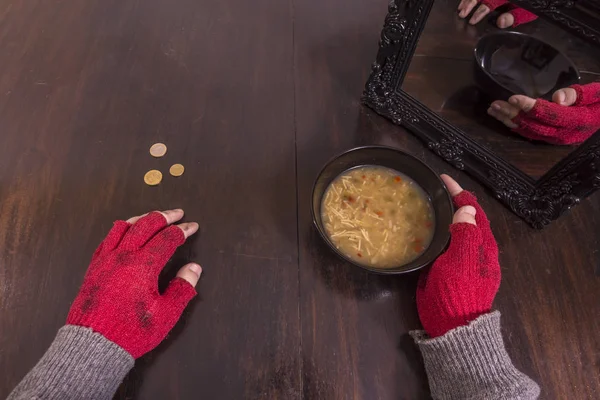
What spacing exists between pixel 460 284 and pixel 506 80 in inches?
14.9

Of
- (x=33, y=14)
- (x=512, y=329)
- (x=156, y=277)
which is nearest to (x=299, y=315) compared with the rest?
(x=156, y=277)

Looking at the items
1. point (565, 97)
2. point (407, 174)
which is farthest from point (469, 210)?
point (565, 97)

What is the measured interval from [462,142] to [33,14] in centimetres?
110

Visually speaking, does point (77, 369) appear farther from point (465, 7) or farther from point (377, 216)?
point (465, 7)

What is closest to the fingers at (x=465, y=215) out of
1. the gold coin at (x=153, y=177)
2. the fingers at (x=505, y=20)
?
the fingers at (x=505, y=20)

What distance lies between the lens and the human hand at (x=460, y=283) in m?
0.67

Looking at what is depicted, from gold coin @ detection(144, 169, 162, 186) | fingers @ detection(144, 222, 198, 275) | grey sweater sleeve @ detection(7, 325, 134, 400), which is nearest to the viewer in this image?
grey sweater sleeve @ detection(7, 325, 134, 400)

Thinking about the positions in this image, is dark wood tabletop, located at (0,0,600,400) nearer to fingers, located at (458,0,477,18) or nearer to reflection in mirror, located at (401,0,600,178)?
reflection in mirror, located at (401,0,600,178)

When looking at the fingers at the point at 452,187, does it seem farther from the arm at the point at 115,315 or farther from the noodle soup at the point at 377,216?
the arm at the point at 115,315

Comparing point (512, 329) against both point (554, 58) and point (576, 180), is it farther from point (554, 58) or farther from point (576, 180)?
point (554, 58)

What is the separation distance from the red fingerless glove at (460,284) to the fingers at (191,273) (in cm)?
40

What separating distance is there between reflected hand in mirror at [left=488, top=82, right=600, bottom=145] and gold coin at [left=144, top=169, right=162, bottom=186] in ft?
2.19

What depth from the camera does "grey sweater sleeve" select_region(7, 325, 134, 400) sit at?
596 millimetres

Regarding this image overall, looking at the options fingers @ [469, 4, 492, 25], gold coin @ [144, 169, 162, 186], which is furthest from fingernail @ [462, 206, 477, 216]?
gold coin @ [144, 169, 162, 186]
